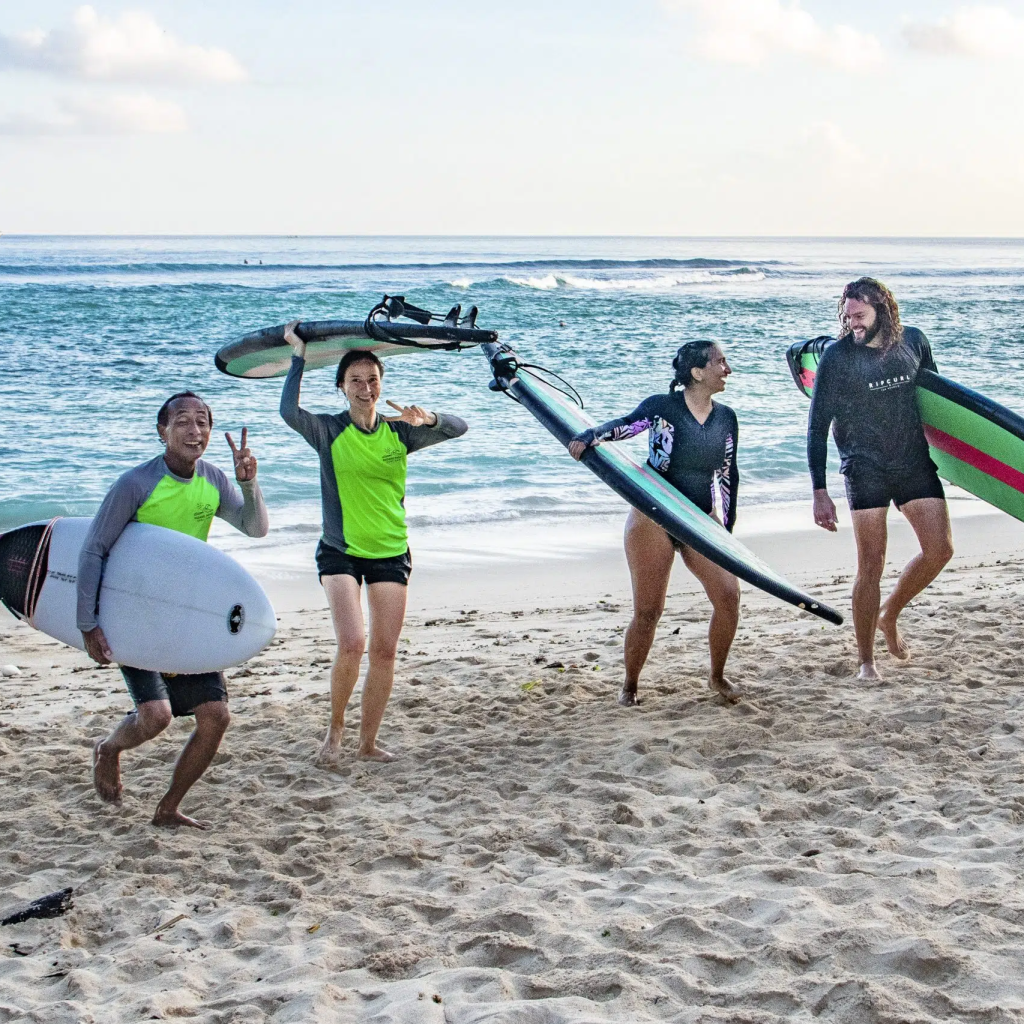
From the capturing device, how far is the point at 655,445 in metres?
4.70

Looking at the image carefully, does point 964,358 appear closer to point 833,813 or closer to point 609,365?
point 609,365

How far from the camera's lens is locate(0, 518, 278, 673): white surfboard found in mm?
3641

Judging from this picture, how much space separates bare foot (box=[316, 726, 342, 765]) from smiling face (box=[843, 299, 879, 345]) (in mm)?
2675

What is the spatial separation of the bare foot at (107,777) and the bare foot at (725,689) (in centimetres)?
240

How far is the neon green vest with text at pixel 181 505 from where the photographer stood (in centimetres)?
371

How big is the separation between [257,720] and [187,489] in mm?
1539

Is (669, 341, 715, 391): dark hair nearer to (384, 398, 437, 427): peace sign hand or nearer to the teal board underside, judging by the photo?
the teal board underside

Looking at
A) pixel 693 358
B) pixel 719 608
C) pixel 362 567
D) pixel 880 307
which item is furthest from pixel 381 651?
pixel 880 307

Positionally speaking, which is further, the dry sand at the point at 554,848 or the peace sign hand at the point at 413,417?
the peace sign hand at the point at 413,417

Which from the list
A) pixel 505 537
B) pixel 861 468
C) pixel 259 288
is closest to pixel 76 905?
pixel 861 468

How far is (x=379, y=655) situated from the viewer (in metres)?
4.29

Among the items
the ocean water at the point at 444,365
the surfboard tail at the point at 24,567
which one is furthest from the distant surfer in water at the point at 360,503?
the ocean water at the point at 444,365

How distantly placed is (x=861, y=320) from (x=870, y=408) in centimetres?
37

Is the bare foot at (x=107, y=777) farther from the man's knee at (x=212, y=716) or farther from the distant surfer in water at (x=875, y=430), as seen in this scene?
the distant surfer in water at (x=875, y=430)
